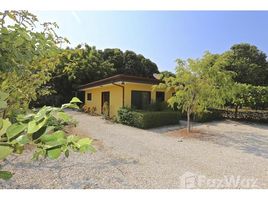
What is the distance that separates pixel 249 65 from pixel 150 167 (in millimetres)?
24474

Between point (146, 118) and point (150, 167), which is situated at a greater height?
point (146, 118)

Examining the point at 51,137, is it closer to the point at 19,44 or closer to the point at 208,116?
the point at 19,44

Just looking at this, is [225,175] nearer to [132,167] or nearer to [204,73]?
[132,167]

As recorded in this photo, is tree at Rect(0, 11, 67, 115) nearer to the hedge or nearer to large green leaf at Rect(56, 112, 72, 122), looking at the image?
large green leaf at Rect(56, 112, 72, 122)

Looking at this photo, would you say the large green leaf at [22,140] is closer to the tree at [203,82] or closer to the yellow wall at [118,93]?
the tree at [203,82]

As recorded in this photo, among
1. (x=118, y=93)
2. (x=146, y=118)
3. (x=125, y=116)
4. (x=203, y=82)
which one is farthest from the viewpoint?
(x=118, y=93)

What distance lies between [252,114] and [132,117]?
9863 millimetres

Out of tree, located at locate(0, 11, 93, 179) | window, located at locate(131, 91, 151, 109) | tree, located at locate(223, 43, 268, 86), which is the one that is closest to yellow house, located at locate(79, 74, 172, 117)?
window, located at locate(131, 91, 151, 109)

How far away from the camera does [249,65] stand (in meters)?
26.7

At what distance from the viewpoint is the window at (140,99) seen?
16.1 metres

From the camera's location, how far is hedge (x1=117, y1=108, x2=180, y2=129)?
42.2 ft

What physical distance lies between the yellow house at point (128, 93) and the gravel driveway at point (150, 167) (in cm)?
637

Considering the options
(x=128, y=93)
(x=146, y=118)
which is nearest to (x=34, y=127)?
(x=146, y=118)
